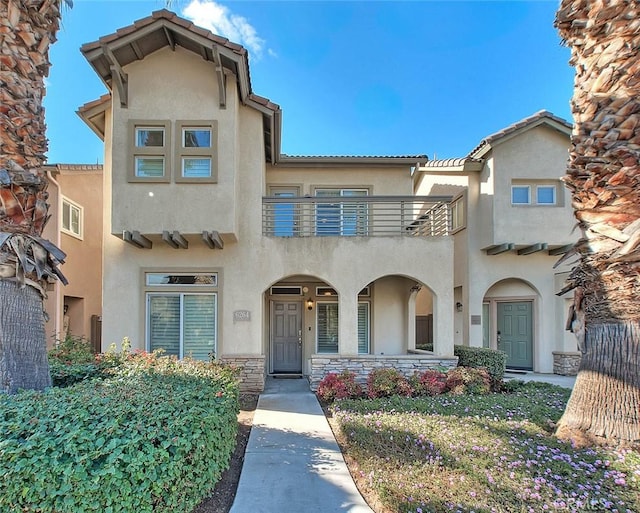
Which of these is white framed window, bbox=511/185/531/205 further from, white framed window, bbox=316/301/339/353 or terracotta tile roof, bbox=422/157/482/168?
Result: white framed window, bbox=316/301/339/353

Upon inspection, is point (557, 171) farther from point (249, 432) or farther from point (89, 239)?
point (89, 239)

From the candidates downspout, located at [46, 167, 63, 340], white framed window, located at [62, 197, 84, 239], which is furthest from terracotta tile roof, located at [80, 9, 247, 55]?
white framed window, located at [62, 197, 84, 239]

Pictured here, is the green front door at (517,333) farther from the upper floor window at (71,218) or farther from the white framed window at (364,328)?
the upper floor window at (71,218)

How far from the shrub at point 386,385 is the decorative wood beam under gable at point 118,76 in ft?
29.4

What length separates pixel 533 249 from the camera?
38.2ft

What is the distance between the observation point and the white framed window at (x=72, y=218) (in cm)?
1174

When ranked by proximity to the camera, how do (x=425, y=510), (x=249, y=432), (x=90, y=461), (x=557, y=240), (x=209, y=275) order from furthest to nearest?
(x=557, y=240), (x=209, y=275), (x=249, y=432), (x=425, y=510), (x=90, y=461)

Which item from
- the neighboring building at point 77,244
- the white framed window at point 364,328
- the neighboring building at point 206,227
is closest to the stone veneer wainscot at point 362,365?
the neighboring building at point 206,227

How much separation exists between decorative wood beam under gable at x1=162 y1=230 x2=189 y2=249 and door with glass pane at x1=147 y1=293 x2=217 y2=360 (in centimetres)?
130

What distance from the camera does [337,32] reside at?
1368 centimetres

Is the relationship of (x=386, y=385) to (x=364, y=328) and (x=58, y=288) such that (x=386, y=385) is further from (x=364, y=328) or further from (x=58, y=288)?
(x=58, y=288)

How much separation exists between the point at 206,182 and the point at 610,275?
7.98 meters

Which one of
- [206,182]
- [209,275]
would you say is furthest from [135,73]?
[209,275]

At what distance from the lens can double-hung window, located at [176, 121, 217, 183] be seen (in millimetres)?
8945
